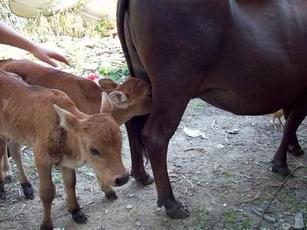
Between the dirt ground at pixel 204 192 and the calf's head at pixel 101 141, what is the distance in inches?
27.9

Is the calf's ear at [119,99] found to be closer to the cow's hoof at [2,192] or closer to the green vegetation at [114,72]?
the cow's hoof at [2,192]

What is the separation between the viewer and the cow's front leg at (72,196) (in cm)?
295

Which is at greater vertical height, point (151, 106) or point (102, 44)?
point (151, 106)

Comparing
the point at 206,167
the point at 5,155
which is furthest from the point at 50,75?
the point at 206,167

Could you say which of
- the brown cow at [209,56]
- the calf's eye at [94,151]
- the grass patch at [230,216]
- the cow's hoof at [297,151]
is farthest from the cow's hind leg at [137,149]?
the cow's hoof at [297,151]

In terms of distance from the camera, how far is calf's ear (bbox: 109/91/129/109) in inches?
112

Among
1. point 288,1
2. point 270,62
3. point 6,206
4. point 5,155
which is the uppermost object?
point 288,1

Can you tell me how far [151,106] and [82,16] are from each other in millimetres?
3960

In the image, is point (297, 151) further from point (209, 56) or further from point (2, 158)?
point (2, 158)

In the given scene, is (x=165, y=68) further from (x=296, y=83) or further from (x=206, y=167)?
(x=206, y=167)

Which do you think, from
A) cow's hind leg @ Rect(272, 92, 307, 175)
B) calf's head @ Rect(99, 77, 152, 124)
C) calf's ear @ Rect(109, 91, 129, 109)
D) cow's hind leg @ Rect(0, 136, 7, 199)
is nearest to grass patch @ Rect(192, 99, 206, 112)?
cow's hind leg @ Rect(272, 92, 307, 175)

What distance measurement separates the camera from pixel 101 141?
236 cm

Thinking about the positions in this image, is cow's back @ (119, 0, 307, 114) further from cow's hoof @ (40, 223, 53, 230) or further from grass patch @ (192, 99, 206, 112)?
grass patch @ (192, 99, 206, 112)

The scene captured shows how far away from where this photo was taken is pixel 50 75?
126 inches
